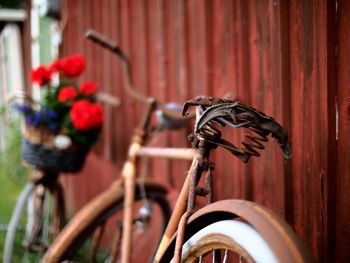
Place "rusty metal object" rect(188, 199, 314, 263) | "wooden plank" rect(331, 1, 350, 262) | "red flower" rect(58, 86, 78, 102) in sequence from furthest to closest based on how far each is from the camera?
"red flower" rect(58, 86, 78, 102) → "wooden plank" rect(331, 1, 350, 262) → "rusty metal object" rect(188, 199, 314, 263)

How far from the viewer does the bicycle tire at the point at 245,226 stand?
132 centimetres

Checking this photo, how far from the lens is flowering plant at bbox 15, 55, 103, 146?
2.94m

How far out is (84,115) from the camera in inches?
115

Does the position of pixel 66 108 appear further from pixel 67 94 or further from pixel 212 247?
pixel 212 247

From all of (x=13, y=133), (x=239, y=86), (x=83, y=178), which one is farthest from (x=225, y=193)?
(x=13, y=133)

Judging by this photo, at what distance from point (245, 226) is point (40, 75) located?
199 cm

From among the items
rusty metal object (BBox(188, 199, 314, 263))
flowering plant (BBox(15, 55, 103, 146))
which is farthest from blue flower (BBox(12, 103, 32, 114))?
rusty metal object (BBox(188, 199, 314, 263))

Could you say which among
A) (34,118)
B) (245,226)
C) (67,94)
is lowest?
(245,226)

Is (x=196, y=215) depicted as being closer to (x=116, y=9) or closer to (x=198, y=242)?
(x=198, y=242)

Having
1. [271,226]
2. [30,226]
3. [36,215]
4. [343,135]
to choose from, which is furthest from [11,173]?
[271,226]

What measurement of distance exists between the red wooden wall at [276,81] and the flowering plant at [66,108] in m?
0.50

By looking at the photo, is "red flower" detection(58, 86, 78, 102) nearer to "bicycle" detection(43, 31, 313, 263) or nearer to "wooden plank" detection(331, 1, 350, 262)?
"bicycle" detection(43, 31, 313, 263)

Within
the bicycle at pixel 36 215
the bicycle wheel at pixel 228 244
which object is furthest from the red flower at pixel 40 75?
the bicycle wheel at pixel 228 244

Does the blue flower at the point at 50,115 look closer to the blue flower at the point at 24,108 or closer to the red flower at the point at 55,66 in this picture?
the blue flower at the point at 24,108
